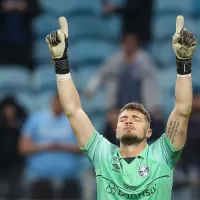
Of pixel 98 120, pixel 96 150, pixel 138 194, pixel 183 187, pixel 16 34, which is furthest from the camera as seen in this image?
pixel 16 34

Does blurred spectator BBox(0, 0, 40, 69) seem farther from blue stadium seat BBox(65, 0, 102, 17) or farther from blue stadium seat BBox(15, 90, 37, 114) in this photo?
blue stadium seat BBox(65, 0, 102, 17)

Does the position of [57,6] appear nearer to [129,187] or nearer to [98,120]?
[98,120]

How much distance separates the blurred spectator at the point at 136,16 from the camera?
12.0m

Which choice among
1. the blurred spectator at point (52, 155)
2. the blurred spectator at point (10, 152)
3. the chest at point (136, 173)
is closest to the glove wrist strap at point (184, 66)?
the chest at point (136, 173)

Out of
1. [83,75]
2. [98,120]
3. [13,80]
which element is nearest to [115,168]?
[98,120]

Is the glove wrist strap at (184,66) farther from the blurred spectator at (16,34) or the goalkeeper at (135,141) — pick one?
the blurred spectator at (16,34)

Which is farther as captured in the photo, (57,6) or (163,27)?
(57,6)

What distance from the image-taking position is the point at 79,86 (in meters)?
11.4

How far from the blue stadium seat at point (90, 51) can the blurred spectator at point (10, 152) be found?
1590 millimetres

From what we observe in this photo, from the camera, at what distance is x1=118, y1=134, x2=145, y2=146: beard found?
6082 millimetres

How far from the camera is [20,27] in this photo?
11.8m

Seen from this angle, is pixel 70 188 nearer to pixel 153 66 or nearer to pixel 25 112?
pixel 25 112

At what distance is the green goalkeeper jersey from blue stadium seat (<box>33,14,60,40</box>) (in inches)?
240

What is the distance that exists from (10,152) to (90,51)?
7.95 feet
